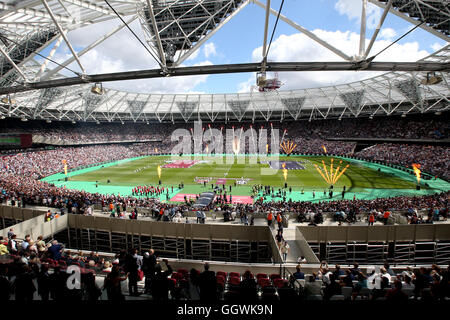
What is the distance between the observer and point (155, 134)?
78812mm

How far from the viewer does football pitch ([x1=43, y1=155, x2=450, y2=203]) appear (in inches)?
1137

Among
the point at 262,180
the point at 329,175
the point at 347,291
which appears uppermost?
the point at 347,291

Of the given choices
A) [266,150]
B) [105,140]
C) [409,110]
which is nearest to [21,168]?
[105,140]

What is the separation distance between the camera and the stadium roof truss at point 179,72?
31.7ft

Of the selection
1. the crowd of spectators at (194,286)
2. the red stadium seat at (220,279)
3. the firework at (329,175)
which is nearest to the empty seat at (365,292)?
the crowd of spectators at (194,286)

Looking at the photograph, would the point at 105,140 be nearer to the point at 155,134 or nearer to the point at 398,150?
the point at 155,134

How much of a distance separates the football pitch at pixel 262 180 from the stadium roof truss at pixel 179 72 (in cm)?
1356

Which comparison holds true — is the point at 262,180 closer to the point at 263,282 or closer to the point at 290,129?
the point at 263,282

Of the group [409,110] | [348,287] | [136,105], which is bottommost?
[348,287]

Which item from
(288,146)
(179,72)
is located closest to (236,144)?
(288,146)

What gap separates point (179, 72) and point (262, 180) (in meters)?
27.3

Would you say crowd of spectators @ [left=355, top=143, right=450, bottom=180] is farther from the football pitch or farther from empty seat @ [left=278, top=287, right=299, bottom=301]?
empty seat @ [left=278, top=287, right=299, bottom=301]

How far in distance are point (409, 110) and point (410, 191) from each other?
31.3 metres

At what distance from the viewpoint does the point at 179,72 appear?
9.87 meters
